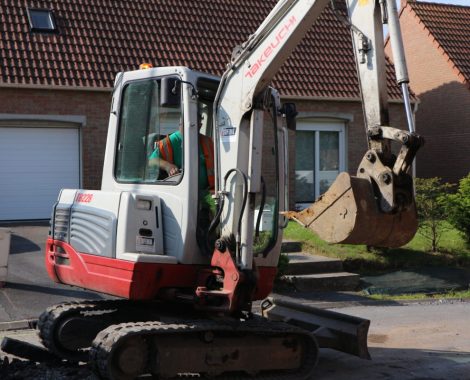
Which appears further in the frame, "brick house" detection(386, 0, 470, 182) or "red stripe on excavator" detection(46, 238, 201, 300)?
"brick house" detection(386, 0, 470, 182)

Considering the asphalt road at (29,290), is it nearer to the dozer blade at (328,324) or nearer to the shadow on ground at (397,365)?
the dozer blade at (328,324)

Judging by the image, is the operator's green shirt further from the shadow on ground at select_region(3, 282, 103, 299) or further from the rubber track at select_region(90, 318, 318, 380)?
the shadow on ground at select_region(3, 282, 103, 299)

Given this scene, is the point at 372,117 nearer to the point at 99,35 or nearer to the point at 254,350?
the point at 254,350

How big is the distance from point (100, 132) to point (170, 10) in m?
4.36

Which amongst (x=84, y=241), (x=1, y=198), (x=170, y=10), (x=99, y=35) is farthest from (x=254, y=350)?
(x=170, y=10)

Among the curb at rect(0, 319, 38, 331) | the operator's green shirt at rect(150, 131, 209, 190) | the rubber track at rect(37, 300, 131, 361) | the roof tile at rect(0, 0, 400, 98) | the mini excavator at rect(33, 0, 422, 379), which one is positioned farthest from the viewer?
the roof tile at rect(0, 0, 400, 98)

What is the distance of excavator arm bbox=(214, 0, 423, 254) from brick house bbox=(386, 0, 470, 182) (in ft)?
59.2

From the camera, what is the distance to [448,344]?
9.60 metres

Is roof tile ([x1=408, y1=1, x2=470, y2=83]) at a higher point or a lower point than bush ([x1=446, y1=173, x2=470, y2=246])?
higher

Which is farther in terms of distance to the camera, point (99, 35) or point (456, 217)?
point (99, 35)

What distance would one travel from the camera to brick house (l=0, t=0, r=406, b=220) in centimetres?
1797

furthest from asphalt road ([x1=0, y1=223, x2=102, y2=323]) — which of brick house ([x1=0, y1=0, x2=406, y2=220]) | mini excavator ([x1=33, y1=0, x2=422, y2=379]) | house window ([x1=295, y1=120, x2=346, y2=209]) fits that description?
house window ([x1=295, y1=120, x2=346, y2=209])

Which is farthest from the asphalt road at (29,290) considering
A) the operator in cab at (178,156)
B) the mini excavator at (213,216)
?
the operator in cab at (178,156)

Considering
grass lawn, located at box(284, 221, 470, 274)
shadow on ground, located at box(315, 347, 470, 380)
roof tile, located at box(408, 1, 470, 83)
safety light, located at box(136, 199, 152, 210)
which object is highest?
roof tile, located at box(408, 1, 470, 83)
